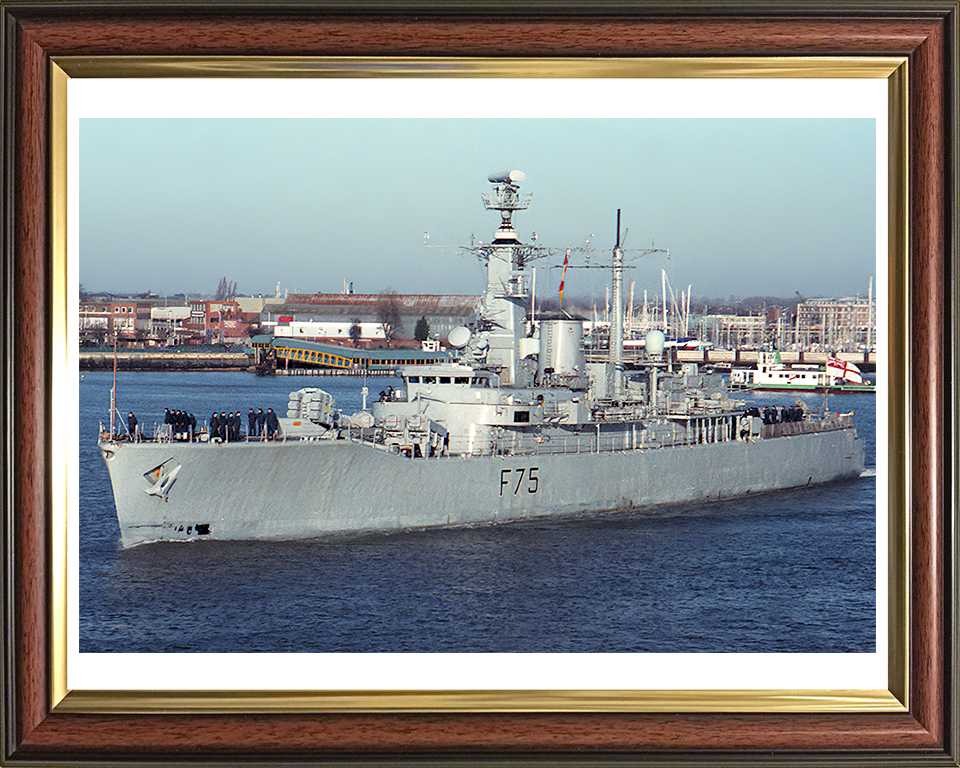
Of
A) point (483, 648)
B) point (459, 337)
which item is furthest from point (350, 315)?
point (459, 337)

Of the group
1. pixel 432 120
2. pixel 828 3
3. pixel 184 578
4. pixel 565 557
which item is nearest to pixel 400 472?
pixel 565 557

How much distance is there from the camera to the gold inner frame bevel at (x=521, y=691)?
14.7ft

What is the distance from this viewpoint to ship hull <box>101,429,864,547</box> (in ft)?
43.5

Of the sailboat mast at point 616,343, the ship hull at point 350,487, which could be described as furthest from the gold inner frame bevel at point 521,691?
the sailboat mast at point 616,343

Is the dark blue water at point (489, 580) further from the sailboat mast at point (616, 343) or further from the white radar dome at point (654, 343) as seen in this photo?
the white radar dome at point (654, 343)

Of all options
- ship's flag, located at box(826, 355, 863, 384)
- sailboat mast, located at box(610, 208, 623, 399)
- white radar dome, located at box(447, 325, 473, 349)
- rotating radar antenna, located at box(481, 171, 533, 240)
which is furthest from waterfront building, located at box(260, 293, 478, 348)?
sailboat mast, located at box(610, 208, 623, 399)

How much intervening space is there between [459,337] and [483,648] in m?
12.2

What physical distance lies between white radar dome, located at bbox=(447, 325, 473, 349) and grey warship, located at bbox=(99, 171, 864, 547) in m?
0.07

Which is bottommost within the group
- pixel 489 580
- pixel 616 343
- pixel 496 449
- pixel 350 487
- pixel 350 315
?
pixel 489 580

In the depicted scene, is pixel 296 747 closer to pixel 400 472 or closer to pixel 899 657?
pixel 899 657

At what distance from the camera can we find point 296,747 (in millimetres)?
4414

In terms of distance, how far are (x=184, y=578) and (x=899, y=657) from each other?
8.40 m

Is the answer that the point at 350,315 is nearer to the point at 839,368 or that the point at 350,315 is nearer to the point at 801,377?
the point at 839,368

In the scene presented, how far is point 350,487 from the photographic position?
14.5m
